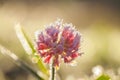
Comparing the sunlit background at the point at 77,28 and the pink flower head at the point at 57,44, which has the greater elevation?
the sunlit background at the point at 77,28

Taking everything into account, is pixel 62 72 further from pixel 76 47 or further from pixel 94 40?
pixel 76 47

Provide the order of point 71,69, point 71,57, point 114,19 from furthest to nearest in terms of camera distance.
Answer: point 114,19, point 71,69, point 71,57

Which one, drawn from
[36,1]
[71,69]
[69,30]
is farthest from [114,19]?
[69,30]

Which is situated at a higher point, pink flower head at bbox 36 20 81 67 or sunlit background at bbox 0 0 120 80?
sunlit background at bbox 0 0 120 80

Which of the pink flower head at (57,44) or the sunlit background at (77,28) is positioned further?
the sunlit background at (77,28)

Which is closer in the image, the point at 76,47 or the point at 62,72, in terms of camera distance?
the point at 76,47
